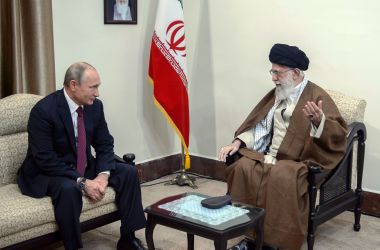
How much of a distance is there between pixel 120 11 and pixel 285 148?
1728 millimetres

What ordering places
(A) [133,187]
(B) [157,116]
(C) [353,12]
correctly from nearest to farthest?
(A) [133,187], (C) [353,12], (B) [157,116]

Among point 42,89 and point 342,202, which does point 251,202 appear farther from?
point 42,89

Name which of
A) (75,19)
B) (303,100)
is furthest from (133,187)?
(75,19)

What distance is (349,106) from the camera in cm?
337

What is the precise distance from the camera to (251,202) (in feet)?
10.3

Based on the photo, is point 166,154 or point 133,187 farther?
point 166,154

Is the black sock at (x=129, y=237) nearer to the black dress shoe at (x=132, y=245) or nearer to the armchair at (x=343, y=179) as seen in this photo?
the black dress shoe at (x=132, y=245)

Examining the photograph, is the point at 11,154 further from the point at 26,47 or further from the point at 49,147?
the point at 26,47

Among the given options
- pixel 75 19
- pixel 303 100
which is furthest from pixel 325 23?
pixel 75 19

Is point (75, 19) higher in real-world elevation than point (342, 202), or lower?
higher

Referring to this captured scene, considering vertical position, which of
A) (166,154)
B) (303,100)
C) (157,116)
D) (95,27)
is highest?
(95,27)

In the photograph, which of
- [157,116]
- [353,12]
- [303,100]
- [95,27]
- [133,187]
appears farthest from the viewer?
[157,116]

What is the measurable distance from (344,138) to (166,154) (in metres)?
1.98

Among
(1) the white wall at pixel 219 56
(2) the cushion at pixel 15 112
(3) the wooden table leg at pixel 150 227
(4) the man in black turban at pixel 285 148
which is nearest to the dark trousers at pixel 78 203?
(3) the wooden table leg at pixel 150 227
